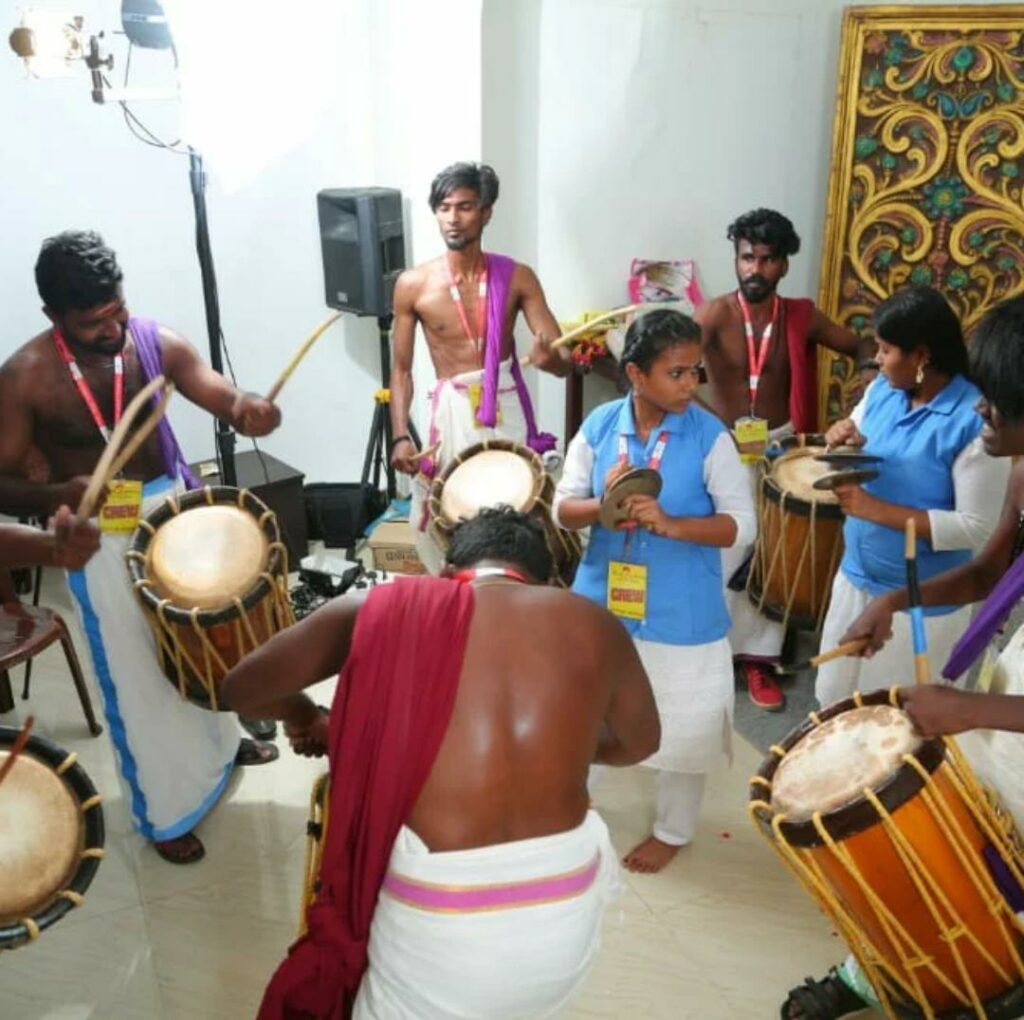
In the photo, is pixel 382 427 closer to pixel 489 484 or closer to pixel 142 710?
pixel 489 484

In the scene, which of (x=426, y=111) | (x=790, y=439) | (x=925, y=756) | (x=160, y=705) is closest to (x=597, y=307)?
(x=426, y=111)

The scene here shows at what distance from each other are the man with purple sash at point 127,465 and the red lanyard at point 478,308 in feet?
3.53

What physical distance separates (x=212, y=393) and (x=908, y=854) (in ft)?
7.33

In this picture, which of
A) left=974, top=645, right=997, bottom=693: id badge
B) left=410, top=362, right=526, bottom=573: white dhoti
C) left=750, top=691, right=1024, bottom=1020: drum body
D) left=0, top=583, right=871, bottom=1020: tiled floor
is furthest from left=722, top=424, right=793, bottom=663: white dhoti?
left=750, top=691, right=1024, bottom=1020: drum body

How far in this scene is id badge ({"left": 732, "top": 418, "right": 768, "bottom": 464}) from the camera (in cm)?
342

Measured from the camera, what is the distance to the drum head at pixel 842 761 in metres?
1.77

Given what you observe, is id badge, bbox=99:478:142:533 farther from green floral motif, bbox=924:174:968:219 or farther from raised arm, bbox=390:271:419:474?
green floral motif, bbox=924:174:968:219

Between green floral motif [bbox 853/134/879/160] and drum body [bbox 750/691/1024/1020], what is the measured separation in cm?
330

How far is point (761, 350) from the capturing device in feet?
11.9

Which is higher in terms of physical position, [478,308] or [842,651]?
[478,308]

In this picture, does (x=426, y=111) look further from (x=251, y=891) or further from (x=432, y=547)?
(x=251, y=891)

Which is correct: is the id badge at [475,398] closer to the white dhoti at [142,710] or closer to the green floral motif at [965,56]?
the white dhoti at [142,710]

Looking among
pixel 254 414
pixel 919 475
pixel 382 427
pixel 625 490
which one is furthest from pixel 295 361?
pixel 382 427

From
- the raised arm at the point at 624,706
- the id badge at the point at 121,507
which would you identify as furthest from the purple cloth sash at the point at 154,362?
the raised arm at the point at 624,706
